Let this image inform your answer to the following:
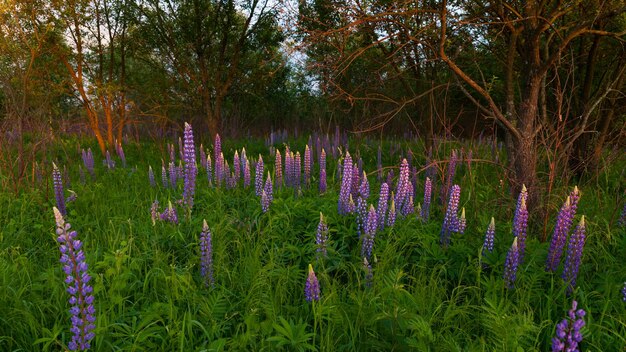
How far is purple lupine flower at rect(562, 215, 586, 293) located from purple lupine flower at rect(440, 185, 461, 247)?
0.94 metres

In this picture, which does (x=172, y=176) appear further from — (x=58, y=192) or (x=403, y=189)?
(x=403, y=189)

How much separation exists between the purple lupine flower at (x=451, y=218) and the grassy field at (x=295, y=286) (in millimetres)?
98

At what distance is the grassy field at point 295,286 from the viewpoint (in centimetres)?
248

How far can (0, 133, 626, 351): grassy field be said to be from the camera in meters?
2.48

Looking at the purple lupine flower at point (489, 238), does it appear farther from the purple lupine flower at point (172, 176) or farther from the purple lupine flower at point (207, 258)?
the purple lupine flower at point (172, 176)

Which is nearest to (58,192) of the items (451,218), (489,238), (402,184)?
(402,184)

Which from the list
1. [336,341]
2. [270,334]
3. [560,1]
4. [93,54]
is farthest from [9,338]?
[93,54]

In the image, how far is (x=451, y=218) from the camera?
371 centimetres

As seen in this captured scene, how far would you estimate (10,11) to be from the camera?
22.1 feet

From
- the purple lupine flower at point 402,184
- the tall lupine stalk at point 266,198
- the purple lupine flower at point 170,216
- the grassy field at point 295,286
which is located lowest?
the grassy field at point 295,286

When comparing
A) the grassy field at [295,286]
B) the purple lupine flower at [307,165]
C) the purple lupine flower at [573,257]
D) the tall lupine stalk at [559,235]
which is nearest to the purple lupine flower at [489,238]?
the grassy field at [295,286]

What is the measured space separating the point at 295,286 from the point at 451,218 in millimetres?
1590

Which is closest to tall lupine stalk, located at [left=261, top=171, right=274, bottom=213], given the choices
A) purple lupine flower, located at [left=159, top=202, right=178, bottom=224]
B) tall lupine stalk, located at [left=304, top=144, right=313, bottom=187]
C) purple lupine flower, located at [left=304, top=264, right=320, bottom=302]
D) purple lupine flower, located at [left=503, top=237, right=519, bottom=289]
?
purple lupine flower, located at [left=159, top=202, right=178, bottom=224]

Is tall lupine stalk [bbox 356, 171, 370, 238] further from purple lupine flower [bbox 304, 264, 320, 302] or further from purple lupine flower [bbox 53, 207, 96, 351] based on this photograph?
purple lupine flower [bbox 53, 207, 96, 351]
